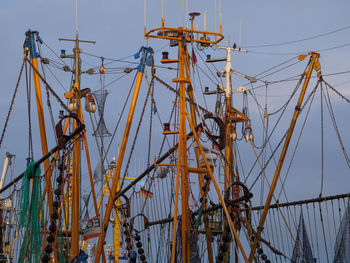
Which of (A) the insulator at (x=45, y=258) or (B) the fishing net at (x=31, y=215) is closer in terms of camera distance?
(B) the fishing net at (x=31, y=215)

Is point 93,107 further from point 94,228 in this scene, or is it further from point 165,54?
point 94,228

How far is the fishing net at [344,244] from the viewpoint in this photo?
33750 mm

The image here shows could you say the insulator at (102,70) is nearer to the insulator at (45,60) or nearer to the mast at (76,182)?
the mast at (76,182)

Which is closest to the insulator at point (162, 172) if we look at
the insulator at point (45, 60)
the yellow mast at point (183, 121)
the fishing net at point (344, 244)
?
the yellow mast at point (183, 121)

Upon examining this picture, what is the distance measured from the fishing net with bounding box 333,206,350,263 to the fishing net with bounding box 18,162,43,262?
11.6 m

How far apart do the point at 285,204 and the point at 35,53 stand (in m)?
13.0

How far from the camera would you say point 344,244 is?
3388cm

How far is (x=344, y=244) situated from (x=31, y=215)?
12154mm

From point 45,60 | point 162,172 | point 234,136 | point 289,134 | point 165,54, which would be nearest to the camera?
point 165,54

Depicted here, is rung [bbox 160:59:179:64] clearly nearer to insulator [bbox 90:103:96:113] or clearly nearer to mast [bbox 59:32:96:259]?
mast [bbox 59:32:96:259]

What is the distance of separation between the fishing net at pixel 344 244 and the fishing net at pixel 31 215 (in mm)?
11594

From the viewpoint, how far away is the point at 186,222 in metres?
33.6

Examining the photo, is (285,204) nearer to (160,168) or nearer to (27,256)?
(160,168)

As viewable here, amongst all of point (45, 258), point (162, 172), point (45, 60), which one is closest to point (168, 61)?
→ point (162, 172)
